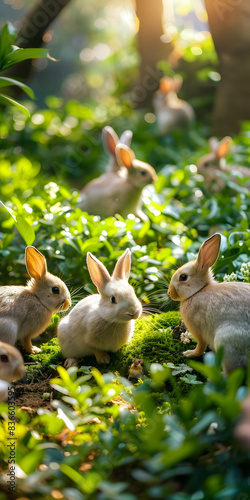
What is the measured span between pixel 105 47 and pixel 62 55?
1102 millimetres

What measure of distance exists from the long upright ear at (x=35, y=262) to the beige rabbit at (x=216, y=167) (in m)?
3.17

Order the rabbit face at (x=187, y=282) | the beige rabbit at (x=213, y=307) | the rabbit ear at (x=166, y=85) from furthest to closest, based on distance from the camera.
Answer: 1. the rabbit ear at (x=166, y=85)
2. the rabbit face at (x=187, y=282)
3. the beige rabbit at (x=213, y=307)

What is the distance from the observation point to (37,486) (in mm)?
1784

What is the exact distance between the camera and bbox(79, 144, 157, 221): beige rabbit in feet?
16.5

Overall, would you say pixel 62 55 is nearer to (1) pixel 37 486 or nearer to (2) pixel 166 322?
(2) pixel 166 322

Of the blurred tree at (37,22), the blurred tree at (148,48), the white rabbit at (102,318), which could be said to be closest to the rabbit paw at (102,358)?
the white rabbit at (102,318)

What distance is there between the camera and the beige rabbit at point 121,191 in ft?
16.5

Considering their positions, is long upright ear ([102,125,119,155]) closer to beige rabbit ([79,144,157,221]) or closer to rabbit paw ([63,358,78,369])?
beige rabbit ([79,144,157,221])

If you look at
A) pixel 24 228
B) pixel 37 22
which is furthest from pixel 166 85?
pixel 24 228

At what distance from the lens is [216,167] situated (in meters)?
6.13

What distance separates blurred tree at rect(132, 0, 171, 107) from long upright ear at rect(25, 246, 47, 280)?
22.9ft

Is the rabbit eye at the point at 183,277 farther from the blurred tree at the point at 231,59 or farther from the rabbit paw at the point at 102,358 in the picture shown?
the blurred tree at the point at 231,59

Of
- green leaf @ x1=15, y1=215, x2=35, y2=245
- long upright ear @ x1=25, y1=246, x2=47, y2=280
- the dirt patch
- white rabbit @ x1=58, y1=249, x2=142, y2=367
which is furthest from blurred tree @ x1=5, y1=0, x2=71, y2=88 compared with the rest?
the dirt patch

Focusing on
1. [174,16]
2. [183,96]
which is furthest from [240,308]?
[174,16]
